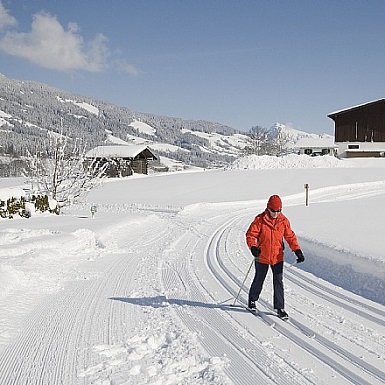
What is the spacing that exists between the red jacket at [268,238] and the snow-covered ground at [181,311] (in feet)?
2.78

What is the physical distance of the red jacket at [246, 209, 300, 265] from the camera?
6.38 metres

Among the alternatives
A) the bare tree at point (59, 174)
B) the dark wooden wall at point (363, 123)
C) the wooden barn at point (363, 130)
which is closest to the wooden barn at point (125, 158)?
the wooden barn at point (363, 130)

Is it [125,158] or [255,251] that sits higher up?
[125,158]

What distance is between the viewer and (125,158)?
65500 mm

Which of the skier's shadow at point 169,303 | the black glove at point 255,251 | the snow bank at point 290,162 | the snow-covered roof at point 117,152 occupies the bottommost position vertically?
the skier's shadow at point 169,303

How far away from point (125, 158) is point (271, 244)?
6049 cm

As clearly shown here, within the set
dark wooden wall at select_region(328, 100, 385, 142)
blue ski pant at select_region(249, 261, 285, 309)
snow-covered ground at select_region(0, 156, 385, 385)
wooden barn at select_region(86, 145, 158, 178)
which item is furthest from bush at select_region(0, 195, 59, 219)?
dark wooden wall at select_region(328, 100, 385, 142)

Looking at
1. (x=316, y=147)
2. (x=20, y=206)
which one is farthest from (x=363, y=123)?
(x=20, y=206)

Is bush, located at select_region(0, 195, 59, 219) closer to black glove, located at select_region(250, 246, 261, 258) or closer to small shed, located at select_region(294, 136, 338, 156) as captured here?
black glove, located at select_region(250, 246, 261, 258)

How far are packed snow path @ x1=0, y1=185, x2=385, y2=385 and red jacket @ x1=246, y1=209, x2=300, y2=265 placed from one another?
33.1 inches

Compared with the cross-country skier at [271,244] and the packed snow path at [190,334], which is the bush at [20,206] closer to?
the packed snow path at [190,334]

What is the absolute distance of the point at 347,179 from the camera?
137 feet

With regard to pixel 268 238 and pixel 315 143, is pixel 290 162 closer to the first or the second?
pixel 315 143

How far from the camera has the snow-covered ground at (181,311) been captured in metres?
4.51
